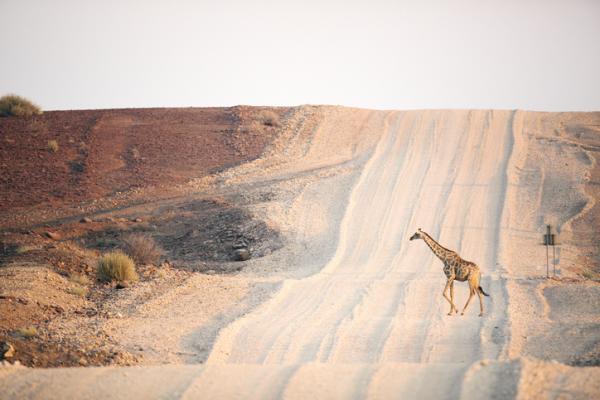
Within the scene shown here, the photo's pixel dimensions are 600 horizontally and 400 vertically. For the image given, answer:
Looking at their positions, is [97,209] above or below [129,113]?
below

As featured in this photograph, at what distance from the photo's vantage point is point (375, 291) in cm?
2103

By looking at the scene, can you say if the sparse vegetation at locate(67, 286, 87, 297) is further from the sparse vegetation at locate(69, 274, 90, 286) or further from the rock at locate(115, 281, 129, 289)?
the rock at locate(115, 281, 129, 289)

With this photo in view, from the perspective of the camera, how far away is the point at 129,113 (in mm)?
46312

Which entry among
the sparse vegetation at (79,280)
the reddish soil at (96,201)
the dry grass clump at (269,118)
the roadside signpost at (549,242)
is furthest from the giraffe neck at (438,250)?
the dry grass clump at (269,118)

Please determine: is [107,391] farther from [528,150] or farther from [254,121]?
[254,121]

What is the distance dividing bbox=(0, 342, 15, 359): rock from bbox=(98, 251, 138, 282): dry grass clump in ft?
27.1

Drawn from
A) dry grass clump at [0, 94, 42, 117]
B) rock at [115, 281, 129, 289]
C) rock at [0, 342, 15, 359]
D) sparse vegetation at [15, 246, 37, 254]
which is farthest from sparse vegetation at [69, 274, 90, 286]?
dry grass clump at [0, 94, 42, 117]

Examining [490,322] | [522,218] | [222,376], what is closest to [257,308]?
[490,322]

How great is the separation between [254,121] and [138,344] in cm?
2965

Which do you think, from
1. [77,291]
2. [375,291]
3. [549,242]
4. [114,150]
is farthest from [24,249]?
[549,242]

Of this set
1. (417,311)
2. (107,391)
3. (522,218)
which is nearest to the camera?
(107,391)

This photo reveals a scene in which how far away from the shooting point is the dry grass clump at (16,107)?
44375mm

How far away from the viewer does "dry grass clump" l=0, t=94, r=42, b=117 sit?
4438 cm

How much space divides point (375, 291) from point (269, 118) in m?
24.5
